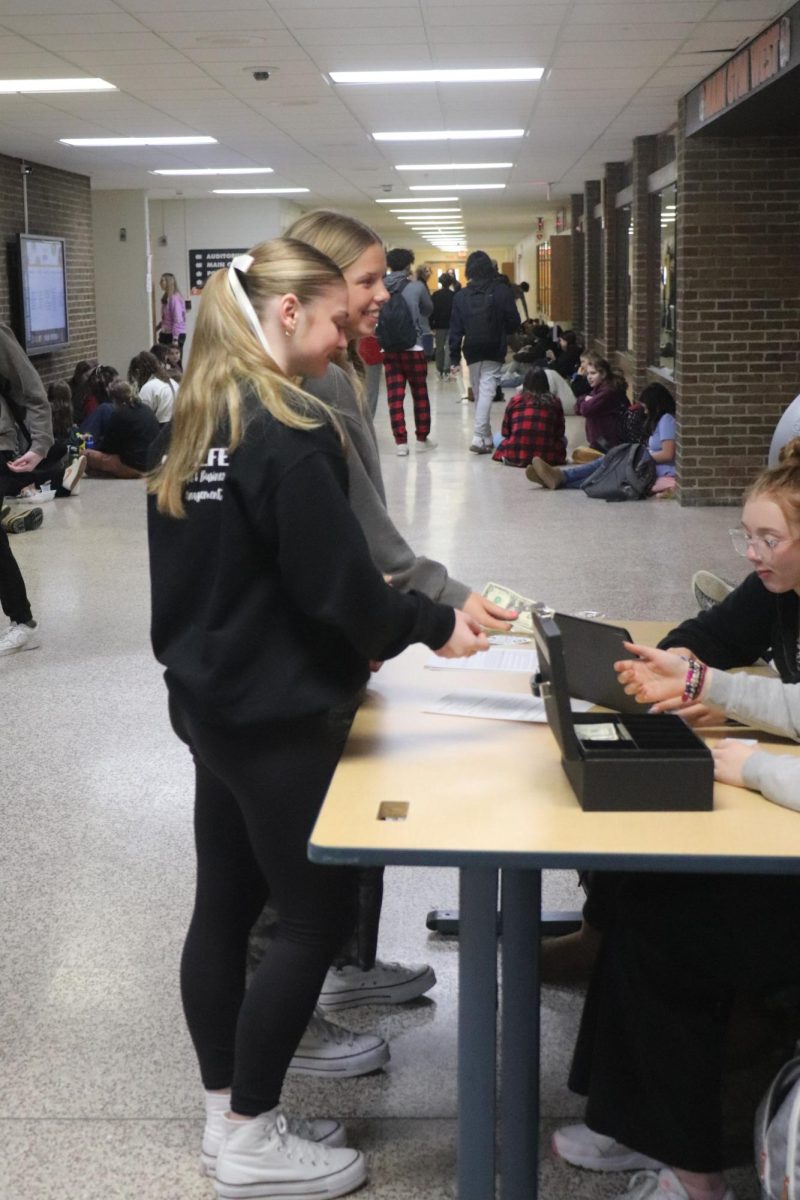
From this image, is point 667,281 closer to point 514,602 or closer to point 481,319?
point 481,319

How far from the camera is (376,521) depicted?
2510 mm

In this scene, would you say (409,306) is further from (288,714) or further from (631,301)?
(288,714)

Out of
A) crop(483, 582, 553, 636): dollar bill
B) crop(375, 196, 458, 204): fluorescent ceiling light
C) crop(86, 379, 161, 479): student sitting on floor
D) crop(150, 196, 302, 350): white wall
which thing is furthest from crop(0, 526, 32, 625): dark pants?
crop(150, 196, 302, 350): white wall

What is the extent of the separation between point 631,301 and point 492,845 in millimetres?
12878

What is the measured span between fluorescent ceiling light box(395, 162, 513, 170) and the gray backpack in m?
14.0

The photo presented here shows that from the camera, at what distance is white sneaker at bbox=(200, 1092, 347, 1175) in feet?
7.64

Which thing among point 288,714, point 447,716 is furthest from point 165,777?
point 288,714

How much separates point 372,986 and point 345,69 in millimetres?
7092

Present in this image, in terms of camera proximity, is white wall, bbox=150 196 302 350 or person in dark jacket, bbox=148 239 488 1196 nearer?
person in dark jacket, bbox=148 239 488 1196

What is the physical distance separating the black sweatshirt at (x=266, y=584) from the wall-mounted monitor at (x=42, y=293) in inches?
467

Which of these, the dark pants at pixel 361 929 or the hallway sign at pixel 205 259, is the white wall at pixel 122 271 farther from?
the dark pants at pixel 361 929

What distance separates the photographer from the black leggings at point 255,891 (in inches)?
83.7

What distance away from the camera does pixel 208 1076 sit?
233 cm

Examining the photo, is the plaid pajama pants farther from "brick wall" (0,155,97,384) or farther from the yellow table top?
the yellow table top
